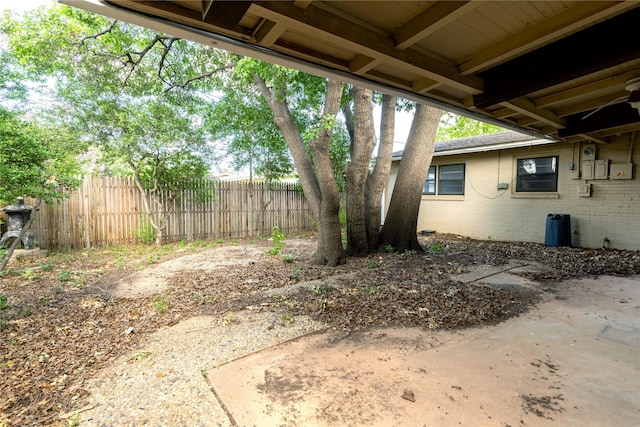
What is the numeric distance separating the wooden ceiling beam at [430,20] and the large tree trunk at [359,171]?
3.41 meters

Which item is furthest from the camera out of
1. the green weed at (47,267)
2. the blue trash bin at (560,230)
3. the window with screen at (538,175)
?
the window with screen at (538,175)

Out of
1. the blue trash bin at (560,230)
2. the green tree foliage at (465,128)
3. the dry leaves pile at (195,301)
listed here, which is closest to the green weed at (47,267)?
the dry leaves pile at (195,301)

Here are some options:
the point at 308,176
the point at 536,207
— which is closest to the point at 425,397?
the point at 308,176

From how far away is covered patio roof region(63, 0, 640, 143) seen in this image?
2.02 metres

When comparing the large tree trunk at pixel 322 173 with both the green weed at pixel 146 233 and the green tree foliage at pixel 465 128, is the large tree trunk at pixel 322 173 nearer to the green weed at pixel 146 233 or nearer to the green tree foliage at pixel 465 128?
the green weed at pixel 146 233

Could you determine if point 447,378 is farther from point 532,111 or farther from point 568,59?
point 532,111

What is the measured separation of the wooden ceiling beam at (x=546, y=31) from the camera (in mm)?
2113

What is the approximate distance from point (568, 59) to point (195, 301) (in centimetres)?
475

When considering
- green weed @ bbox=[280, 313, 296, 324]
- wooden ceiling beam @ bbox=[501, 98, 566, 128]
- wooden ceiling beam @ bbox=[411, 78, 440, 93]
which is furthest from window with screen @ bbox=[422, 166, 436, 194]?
green weed @ bbox=[280, 313, 296, 324]

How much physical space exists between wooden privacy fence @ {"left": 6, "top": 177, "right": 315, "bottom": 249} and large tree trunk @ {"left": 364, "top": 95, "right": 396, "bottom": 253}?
501 cm

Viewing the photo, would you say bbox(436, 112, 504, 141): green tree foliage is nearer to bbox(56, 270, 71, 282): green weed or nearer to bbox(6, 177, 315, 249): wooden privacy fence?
bbox(6, 177, 315, 249): wooden privacy fence

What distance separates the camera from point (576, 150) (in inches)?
295

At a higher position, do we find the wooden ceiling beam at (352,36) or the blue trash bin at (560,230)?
the wooden ceiling beam at (352,36)

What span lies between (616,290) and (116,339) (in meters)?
6.10
